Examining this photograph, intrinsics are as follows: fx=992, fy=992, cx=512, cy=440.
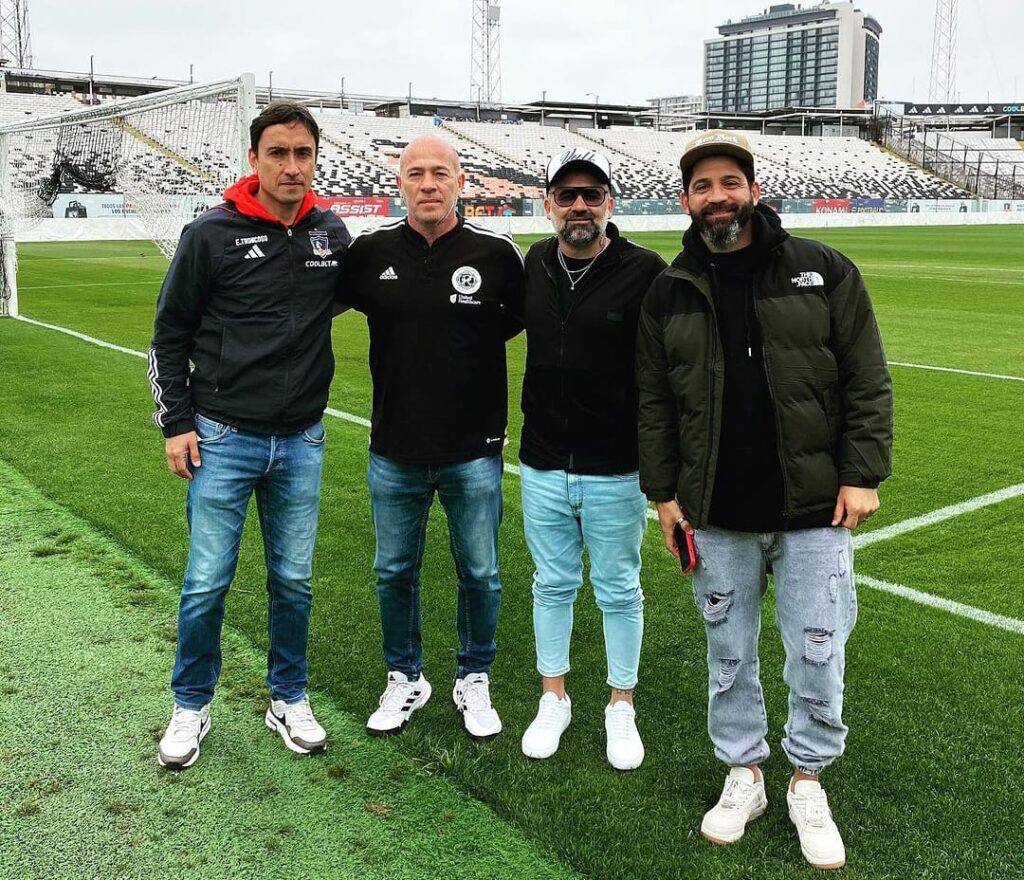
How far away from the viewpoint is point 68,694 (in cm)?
364

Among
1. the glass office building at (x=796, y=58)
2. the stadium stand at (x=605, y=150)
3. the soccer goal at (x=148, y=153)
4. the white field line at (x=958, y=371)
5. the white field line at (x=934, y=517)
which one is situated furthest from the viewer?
the glass office building at (x=796, y=58)

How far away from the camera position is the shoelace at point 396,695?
11.3 feet

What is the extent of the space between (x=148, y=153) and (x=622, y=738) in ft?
34.5

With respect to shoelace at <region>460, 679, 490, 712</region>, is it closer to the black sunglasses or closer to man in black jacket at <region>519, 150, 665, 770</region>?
man in black jacket at <region>519, 150, 665, 770</region>

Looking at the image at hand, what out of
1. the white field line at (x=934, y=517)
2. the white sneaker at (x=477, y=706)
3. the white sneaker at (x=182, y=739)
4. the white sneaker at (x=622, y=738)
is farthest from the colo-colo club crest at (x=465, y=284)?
the white field line at (x=934, y=517)

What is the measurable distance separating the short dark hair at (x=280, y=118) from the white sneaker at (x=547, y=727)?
6.57 ft

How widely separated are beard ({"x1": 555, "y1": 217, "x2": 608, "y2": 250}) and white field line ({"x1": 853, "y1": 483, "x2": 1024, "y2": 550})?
9.55 feet

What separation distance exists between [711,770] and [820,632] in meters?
0.74

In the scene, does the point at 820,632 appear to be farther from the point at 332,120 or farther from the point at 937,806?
the point at 332,120

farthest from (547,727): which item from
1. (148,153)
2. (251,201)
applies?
(148,153)

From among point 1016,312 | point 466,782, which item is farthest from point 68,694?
point 1016,312

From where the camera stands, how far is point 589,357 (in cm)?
311

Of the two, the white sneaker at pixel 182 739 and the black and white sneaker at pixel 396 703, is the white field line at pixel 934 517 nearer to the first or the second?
the black and white sneaker at pixel 396 703

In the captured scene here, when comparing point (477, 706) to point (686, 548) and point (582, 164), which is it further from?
point (582, 164)
